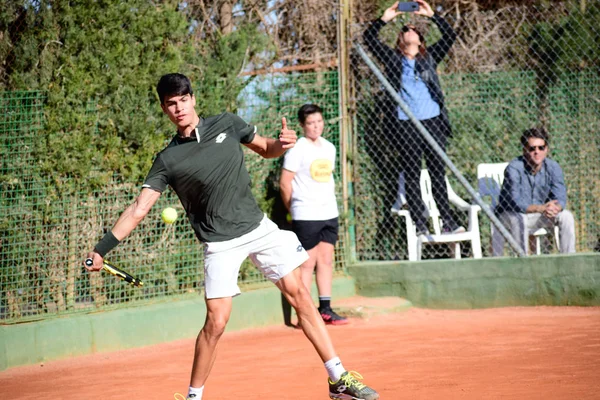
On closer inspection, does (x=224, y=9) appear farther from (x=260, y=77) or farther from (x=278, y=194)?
(x=278, y=194)

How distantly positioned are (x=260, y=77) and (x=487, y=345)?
11.7 ft

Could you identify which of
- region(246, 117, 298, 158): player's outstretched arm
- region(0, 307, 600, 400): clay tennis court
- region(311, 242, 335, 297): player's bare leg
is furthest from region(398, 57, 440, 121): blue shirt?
region(246, 117, 298, 158): player's outstretched arm

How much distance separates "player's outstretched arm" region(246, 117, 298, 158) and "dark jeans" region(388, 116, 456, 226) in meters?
4.22

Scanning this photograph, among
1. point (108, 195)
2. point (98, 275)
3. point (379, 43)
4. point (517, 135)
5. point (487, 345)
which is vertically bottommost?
point (487, 345)

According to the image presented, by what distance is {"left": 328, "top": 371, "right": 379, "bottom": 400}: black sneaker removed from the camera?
487cm

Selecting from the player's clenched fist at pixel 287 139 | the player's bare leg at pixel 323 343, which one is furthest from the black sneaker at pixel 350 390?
the player's clenched fist at pixel 287 139

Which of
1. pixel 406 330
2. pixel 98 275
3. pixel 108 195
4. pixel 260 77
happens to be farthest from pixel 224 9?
pixel 406 330

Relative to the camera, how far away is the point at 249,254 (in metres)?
5.09

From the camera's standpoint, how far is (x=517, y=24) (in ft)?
32.9

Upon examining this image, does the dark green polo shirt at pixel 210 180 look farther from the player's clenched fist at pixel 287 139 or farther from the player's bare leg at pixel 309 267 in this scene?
the player's bare leg at pixel 309 267

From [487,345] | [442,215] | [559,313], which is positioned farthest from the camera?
[442,215]

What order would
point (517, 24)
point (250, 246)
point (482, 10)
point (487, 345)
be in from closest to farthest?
1. point (250, 246)
2. point (487, 345)
3. point (517, 24)
4. point (482, 10)

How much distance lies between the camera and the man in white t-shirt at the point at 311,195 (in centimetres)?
828

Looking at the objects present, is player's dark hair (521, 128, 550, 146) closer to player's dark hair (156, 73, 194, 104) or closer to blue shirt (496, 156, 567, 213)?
blue shirt (496, 156, 567, 213)
